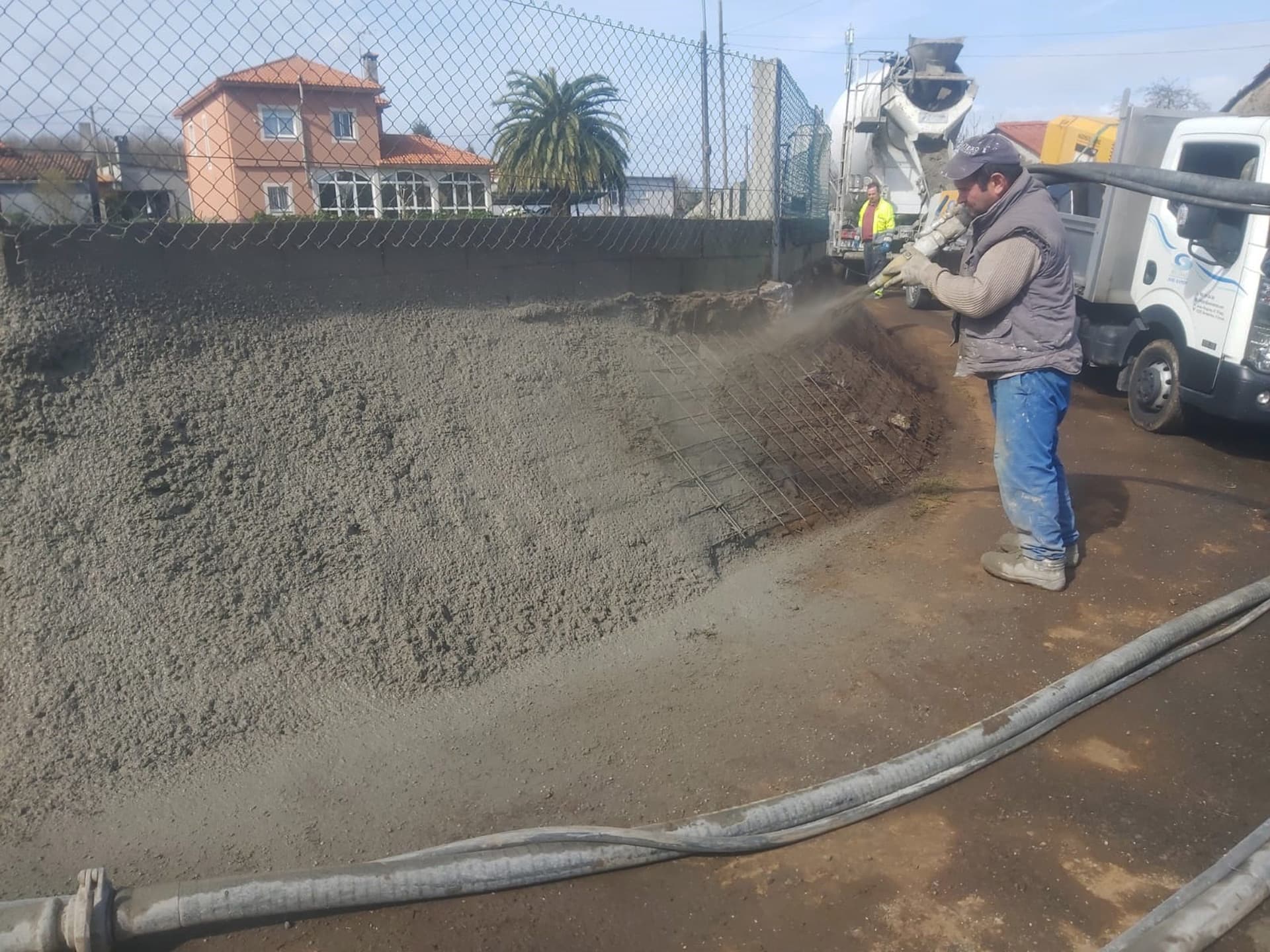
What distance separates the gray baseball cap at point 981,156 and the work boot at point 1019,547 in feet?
6.06

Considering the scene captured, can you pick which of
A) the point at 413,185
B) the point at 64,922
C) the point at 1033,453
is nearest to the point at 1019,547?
the point at 1033,453

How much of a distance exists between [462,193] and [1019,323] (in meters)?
2.94

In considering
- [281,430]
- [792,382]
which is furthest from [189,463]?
[792,382]

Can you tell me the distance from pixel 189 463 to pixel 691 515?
98.7 inches

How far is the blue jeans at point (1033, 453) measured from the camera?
4.43m

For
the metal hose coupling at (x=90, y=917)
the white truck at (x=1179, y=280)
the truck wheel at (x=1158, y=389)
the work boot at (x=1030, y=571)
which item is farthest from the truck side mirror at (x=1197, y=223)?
the metal hose coupling at (x=90, y=917)

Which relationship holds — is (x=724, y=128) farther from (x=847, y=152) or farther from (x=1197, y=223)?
(x=847, y=152)

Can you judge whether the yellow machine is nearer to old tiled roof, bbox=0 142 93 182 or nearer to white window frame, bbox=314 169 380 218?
white window frame, bbox=314 169 380 218

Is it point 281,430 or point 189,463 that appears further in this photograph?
point 281,430

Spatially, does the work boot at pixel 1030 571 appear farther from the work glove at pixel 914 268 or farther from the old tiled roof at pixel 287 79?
the old tiled roof at pixel 287 79

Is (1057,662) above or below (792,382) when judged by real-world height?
below

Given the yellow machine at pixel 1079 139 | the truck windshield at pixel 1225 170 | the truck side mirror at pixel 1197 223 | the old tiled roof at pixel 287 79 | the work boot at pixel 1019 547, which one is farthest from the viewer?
the yellow machine at pixel 1079 139

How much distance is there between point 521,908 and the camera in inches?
104

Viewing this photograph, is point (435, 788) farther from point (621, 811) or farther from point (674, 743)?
point (674, 743)
